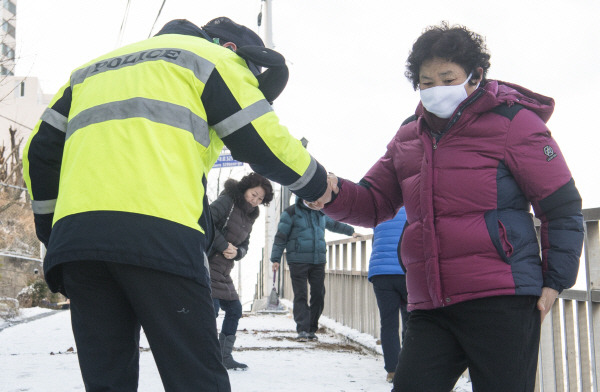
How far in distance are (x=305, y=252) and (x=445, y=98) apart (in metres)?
5.92

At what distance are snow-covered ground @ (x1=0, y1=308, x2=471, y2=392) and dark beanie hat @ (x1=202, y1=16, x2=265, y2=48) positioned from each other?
3001mm

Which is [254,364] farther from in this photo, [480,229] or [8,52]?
[8,52]

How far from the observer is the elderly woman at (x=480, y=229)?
230 centimetres

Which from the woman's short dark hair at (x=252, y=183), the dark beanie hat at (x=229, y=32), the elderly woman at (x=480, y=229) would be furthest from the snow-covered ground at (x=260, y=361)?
the dark beanie hat at (x=229, y=32)

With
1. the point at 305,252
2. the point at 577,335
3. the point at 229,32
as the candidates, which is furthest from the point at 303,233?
the point at 229,32

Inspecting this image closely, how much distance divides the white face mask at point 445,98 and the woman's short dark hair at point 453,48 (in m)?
0.10

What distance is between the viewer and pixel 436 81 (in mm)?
2613

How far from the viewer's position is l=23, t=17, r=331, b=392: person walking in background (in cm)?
199

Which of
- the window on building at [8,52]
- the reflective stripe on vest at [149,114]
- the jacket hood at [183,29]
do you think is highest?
the window on building at [8,52]

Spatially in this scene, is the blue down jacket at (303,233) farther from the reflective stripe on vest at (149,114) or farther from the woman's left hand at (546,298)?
the reflective stripe on vest at (149,114)

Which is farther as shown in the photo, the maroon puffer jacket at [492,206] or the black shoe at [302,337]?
the black shoe at [302,337]

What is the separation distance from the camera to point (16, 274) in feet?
48.0

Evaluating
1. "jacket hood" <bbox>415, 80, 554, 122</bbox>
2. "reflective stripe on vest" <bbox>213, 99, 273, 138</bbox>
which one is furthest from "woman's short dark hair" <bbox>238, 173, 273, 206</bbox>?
"reflective stripe on vest" <bbox>213, 99, 273, 138</bbox>

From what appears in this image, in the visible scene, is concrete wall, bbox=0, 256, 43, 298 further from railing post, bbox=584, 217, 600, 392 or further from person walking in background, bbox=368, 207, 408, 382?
railing post, bbox=584, 217, 600, 392
